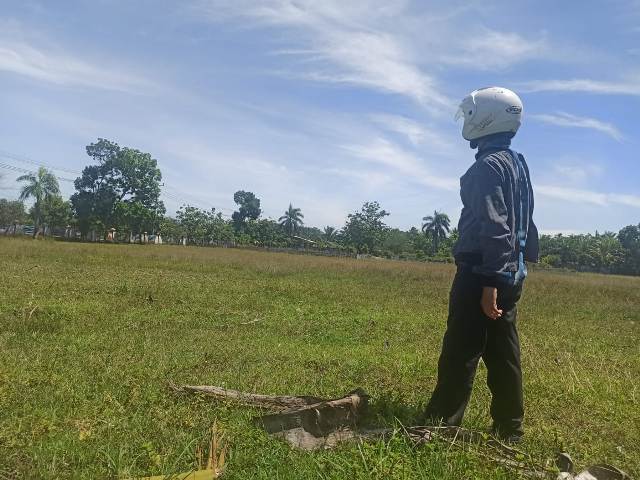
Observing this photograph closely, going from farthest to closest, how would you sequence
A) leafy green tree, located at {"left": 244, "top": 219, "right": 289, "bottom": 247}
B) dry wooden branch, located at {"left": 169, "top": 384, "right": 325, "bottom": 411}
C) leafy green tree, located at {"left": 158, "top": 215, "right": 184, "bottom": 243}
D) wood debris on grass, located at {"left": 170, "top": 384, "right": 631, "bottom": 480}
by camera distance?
1. leafy green tree, located at {"left": 244, "top": 219, "right": 289, "bottom": 247}
2. leafy green tree, located at {"left": 158, "top": 215, "right": 184, "bottom": 243}
3. dry wooden branch, located at {"left": 169, "top": 384, "right": 325, "bottom": 411}
4. wood debris on grass, located at {"left": 170, "top": 384, "right": 631, "bottom": 480}

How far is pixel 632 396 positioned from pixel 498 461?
2.44 meters

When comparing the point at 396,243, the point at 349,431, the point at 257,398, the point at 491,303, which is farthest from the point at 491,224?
the point at 396,243

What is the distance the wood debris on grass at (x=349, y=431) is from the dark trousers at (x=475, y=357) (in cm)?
38

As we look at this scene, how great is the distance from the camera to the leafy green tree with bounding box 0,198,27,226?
7125 centimetres

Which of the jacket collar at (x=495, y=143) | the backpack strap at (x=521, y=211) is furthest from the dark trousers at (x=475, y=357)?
the jacket collar at (x=495, y=143)

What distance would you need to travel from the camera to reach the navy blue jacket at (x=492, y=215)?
279cm

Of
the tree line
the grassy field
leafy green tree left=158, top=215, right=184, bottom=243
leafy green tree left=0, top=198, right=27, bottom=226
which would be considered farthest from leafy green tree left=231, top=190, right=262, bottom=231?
the grassy field

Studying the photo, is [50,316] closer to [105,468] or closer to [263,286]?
[105,468]

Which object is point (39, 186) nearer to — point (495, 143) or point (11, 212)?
point (11, 212)

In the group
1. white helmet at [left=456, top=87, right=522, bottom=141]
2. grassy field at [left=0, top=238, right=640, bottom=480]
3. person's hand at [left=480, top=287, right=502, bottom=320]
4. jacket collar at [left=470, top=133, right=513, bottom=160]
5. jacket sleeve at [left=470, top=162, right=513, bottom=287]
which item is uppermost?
white helmet at [left=456, top=87, right=522, bottom=141]

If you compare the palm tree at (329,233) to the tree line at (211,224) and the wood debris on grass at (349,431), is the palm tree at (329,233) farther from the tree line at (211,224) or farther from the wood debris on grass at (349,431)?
the wood debris on grass at (349,431)

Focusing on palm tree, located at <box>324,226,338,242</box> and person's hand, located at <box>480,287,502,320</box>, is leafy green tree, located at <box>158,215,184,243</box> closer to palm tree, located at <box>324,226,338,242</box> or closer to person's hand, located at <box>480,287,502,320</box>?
palm tree, located at <box>324,226,338,242</box>

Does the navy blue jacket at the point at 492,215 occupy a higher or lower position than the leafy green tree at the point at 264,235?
lower

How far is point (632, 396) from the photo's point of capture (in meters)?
4.02
